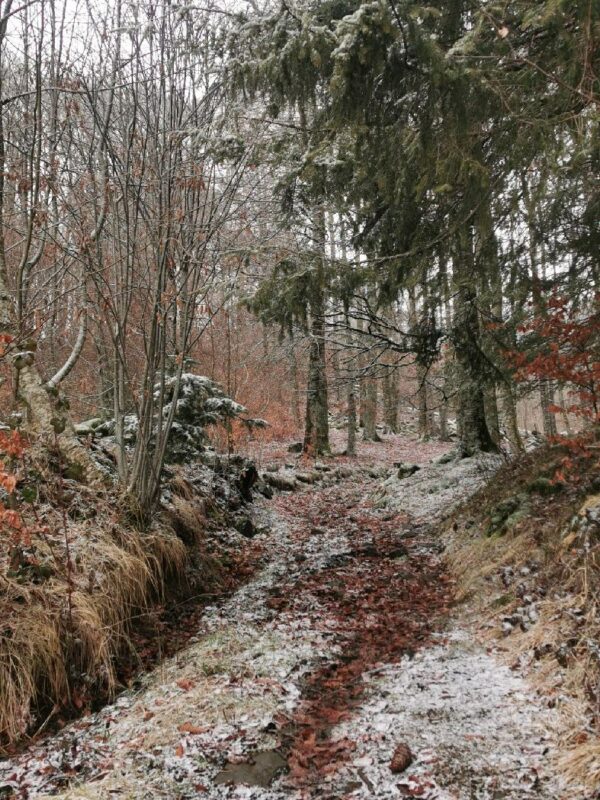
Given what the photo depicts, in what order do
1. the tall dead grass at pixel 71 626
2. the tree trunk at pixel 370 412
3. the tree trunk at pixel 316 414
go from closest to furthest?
the tall dead grass at pixel 71 626 < the tree trunk at pixel 316 414 < the tree trunk at pixel 370 412

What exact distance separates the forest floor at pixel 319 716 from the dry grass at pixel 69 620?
0.74ft

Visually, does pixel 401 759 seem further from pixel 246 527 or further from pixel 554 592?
pixel 246 527

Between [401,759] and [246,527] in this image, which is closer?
[401,759]

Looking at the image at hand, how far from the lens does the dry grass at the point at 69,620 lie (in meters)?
3.33

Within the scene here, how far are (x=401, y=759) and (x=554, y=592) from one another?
186 cm

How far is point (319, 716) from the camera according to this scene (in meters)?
3.29

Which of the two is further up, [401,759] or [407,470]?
[407,470]

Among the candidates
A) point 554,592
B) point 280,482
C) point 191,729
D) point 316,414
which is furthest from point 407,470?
point 191,729

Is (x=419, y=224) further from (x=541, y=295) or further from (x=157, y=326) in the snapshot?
(x=157, y=326)

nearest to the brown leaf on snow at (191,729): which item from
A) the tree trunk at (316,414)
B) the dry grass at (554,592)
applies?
the dry grass at (554,592)

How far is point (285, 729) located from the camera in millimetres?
3184

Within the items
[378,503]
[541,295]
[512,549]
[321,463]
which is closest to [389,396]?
[321,463]

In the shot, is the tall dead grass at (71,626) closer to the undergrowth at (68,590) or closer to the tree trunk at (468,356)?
the undergrowth at (68,590)

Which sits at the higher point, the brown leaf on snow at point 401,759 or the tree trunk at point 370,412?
the tree trunk at point 370,412
